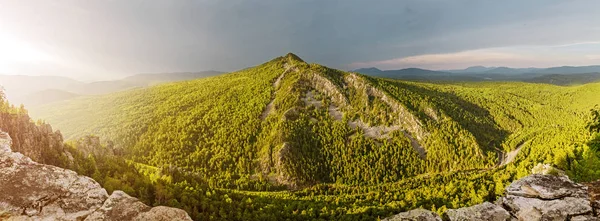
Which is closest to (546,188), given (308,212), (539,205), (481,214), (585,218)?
(539,205)

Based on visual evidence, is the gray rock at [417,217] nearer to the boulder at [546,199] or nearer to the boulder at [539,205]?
the boulder at [539,205]

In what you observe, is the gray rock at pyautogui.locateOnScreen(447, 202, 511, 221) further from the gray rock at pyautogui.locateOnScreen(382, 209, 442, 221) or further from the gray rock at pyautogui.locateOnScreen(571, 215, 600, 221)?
the gray rock at pyautogui.locateOnScreen(571, 215, 600, 221)

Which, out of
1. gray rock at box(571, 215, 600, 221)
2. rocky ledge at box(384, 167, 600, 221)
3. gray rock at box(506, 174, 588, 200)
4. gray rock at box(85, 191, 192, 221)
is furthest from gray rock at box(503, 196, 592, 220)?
gray rock at box(85, 191, 192, 221)

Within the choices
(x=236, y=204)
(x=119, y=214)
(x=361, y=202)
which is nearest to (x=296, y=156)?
(x=361, y=202)

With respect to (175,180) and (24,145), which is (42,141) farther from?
(175,180)

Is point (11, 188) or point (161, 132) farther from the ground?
point (11, 188)

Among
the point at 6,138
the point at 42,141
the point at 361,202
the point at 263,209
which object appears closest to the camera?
the point at 6,138

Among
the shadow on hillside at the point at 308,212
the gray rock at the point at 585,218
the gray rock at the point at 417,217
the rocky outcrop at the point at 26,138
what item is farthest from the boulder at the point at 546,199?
the shadow on hillside at the point at 308,212

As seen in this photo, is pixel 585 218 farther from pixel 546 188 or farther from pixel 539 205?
pixel 546 188
